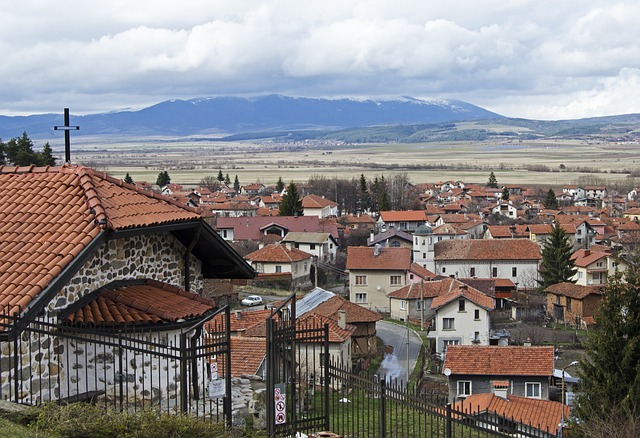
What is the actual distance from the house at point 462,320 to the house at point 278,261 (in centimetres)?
2101

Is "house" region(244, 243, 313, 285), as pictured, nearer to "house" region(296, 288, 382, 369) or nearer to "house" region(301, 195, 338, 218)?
"house" region(296, 288, 382, 369)

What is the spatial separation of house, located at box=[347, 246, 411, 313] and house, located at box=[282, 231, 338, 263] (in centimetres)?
1285

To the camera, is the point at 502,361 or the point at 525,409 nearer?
the point at 525,409

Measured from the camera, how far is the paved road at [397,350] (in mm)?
40969

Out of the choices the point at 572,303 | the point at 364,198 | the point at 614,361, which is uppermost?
the point at 614,361

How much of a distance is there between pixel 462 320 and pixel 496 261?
25.5 metres

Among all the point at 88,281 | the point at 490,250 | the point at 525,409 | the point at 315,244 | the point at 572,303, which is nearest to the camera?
the point at 88,281

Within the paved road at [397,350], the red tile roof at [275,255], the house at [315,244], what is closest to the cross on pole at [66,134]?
the paved road at [397,350]

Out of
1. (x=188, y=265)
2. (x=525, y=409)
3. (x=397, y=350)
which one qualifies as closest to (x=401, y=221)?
(x=397, y=350)

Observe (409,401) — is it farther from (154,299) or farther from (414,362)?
(414,362)

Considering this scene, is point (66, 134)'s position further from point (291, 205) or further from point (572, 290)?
point (291, 205)

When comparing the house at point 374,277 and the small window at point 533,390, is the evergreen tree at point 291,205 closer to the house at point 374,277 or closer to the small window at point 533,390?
the house at point 374,277

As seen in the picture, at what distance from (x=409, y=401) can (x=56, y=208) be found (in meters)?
5.74

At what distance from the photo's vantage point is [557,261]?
69.9m
